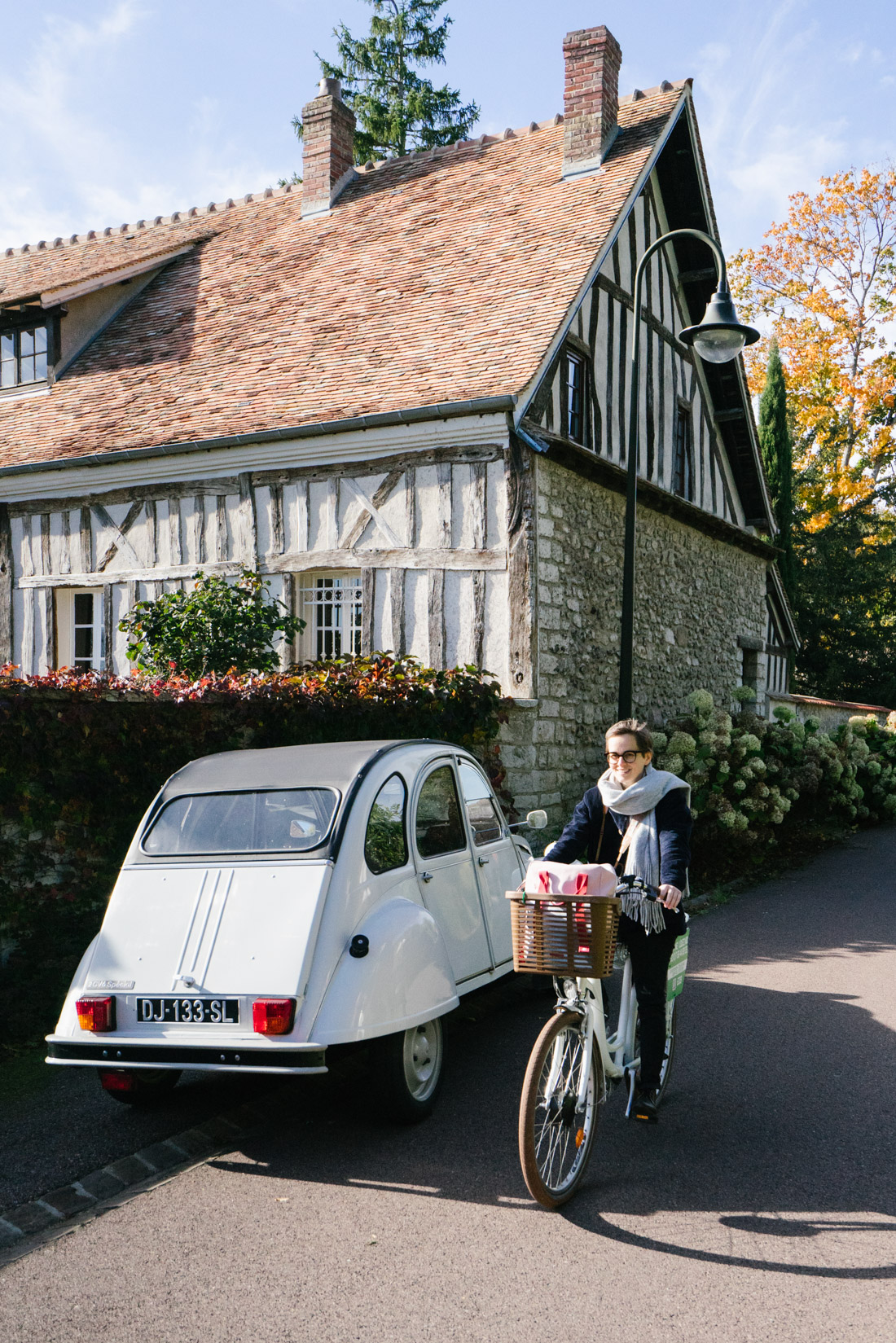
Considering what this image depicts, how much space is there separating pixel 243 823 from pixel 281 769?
353mm

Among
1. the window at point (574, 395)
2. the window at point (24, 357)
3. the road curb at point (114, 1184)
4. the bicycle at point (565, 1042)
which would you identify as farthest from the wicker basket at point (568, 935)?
the window at point (24, 357)

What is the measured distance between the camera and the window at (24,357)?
15219 mm

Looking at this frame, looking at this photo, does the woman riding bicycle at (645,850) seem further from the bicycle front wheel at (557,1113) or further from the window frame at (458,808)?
the window frame at (458,808)

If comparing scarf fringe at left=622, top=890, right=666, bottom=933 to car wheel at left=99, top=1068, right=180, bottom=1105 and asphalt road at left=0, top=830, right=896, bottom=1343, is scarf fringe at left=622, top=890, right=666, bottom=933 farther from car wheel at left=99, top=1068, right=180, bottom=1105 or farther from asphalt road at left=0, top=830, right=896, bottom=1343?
car wheel at left=99, top=1068, right=180, bottom=1105

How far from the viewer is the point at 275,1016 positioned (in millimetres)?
4137

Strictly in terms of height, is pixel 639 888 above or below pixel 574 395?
below

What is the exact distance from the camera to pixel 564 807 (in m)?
11.3

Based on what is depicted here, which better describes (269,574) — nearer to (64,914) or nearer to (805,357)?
(64,914)

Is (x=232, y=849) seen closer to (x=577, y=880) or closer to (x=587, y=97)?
(x=577, y=880)

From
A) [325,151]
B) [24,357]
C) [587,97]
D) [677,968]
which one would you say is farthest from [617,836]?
[325,151]

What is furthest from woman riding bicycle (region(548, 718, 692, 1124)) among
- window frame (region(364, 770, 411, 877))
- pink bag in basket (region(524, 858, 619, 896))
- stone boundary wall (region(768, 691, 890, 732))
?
stone boundary wall (region(768, 691, 890, 732))

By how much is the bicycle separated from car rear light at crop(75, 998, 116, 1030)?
5.26 feet

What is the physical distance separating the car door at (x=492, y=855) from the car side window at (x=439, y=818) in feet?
0.39

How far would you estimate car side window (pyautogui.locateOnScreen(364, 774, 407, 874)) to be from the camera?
15.8 ft
